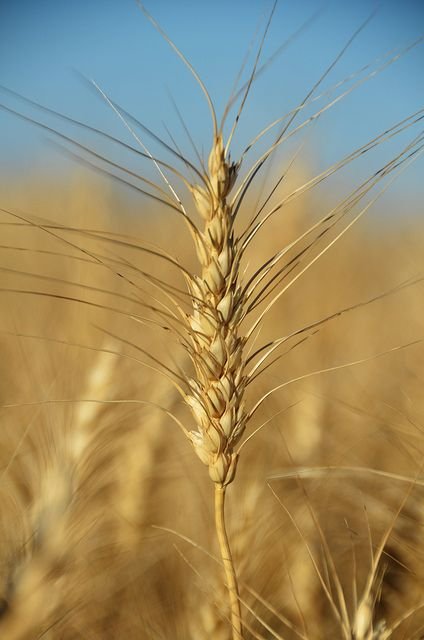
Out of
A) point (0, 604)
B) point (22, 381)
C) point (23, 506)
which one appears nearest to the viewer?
point (0, 604)

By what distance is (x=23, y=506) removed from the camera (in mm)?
666

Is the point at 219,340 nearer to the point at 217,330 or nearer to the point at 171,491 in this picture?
Result: the point at 217,330

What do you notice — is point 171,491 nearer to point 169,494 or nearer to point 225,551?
point 169,494

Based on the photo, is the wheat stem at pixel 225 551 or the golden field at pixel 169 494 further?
the golden field at pixel 169 494

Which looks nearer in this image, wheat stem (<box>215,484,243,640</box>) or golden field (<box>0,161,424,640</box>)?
wheat stem (<box>215,484,243,640</box>)

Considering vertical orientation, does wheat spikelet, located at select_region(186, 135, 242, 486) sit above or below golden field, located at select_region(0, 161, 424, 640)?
above

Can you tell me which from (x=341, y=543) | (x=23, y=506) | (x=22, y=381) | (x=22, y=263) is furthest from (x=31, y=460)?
(x=22, y=263)

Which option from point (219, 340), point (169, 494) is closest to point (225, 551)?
point (219, 340)

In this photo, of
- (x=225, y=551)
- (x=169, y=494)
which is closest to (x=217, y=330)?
(x=225, y=551)

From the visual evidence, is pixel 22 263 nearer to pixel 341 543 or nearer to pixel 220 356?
pixel 341 543

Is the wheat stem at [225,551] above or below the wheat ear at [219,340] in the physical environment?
below

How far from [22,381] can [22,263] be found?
549mm

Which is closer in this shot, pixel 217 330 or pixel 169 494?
pixel 217 330

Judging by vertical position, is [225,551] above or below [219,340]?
below
